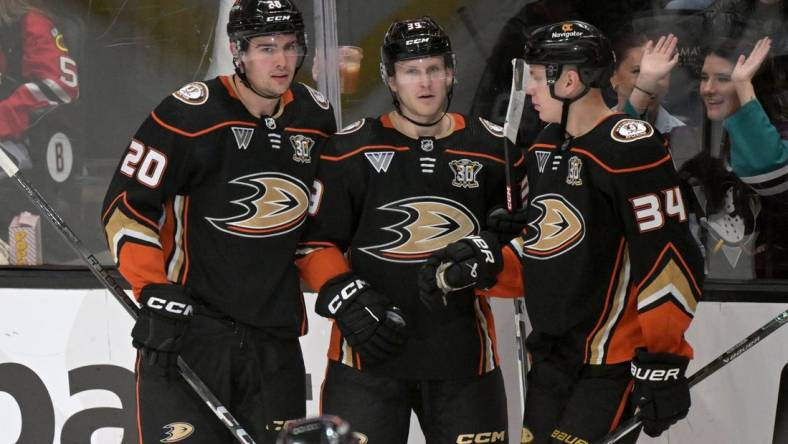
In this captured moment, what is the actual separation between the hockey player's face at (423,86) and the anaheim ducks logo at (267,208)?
33cm

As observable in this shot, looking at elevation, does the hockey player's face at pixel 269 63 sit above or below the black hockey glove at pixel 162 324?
above

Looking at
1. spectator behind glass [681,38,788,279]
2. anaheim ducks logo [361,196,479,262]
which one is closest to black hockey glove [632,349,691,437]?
anaheim ducks logo [361,196,479,262]

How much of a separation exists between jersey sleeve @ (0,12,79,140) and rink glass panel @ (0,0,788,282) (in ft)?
0.12

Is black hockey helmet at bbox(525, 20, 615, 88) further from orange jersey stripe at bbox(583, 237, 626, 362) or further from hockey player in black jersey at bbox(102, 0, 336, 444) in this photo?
hockey player in black jersey at bbox(102, 0, 336, 444)

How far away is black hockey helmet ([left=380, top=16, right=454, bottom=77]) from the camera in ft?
9.14

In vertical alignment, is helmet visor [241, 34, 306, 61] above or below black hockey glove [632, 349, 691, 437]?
above

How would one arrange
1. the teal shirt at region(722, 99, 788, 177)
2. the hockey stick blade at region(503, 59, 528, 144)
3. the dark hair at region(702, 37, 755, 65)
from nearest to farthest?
the hockey stick blade at region(503, 59, 528, 144), the teal shirt at region(722, 99, 788, 177), the dark hair at region(702, 37, 755, 65)

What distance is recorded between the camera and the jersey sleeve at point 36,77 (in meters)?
3.95

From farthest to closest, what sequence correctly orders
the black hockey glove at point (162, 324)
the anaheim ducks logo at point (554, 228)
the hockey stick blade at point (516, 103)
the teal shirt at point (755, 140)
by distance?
the teal shirt at point (755, 140)
the hockey stick blade at point (516, 103)
the black hockey glove at point (162, 324)
the anaheim ducks logo at point (554, 228)

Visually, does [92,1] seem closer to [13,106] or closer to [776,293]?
[13,106]

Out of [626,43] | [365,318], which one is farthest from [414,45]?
[626,43]

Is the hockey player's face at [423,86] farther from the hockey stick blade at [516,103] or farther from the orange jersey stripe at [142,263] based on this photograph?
the orange jersey stripe at [142,263]

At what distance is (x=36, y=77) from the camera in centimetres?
395

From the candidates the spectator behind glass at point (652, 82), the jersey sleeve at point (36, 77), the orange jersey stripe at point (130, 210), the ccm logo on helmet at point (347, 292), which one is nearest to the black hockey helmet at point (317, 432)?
the ccm logo on helmet at point (347, 292)
